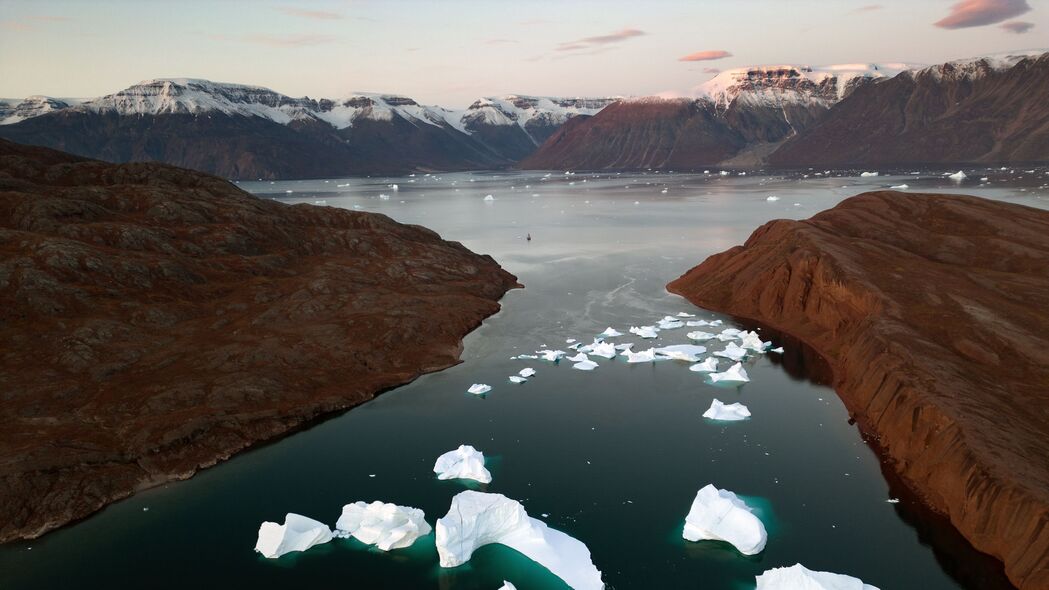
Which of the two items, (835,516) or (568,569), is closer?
(568,569)

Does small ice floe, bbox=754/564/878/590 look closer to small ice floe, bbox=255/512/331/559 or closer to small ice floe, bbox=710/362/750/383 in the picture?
small ice floe, bbox=255/512/331/559

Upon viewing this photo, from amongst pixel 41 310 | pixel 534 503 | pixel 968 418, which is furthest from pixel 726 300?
pixel 41 310

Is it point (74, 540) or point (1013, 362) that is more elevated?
point (1013, 362)

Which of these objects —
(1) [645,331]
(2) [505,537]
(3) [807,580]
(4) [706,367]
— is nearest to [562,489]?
(2) [505,537]

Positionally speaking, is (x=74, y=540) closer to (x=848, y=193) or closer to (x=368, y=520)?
(x=368, y=520)

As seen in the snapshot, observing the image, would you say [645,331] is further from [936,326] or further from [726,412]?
[936,326]

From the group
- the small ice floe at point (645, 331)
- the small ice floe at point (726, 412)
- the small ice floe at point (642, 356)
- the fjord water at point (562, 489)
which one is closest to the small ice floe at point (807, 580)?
the fjord water at point (562, 489)
